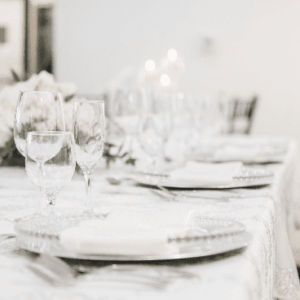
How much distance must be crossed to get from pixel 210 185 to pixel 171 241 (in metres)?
0.50

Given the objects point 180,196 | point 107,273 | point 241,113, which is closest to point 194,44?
point 241,113

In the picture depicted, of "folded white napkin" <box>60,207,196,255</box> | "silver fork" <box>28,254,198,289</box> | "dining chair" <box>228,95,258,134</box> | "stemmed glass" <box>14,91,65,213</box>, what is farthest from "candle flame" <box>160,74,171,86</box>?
"silver fork" <box>28,254,198,289</box>

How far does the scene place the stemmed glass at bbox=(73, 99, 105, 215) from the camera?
768mm

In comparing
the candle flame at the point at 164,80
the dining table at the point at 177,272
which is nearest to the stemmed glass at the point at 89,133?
the dining table at the point at 177,272

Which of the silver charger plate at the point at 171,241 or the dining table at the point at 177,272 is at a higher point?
the silver charger plate at the point at 171,241

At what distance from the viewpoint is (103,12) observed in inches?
236

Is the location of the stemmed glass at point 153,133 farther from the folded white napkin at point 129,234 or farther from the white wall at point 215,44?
the white wall at point 215,44

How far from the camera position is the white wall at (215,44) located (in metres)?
5.29

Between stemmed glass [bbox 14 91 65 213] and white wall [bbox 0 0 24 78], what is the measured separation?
578 cm

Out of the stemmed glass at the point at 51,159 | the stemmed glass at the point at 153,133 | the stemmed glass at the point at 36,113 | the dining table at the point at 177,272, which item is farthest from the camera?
the stemmed glass at the point at 153,133

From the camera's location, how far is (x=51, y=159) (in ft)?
2.24

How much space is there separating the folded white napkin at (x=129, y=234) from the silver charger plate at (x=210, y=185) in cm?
39

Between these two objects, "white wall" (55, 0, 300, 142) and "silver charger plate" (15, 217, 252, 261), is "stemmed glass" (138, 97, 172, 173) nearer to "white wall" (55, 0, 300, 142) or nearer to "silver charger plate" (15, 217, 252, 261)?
"silver charger plate" (15, 217, 252, 261)

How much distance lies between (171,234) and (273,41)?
517cm
